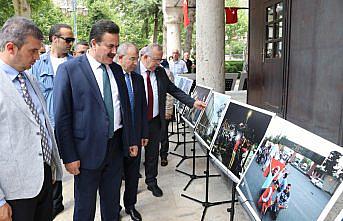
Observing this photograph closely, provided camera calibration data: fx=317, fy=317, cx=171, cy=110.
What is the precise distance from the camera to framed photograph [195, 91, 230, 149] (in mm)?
3539

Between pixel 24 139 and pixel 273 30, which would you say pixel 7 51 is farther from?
pixel 273 30

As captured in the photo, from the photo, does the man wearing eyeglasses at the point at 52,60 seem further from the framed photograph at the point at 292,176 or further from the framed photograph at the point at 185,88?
the framed photograph at the point at 185,88

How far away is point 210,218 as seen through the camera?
3492 millimetres

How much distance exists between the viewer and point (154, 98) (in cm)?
402

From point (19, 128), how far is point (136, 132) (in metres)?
1.53

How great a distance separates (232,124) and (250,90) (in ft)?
14.6

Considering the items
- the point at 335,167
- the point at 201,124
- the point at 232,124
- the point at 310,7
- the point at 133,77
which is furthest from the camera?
the point at 310,7

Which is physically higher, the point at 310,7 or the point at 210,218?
the point at 310,7

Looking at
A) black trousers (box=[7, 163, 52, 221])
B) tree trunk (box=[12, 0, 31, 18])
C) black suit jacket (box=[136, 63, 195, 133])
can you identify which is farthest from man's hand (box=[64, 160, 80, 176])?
tree trunk (box=[12, 0, 31, 18])

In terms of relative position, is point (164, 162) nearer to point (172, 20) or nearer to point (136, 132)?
point (136, 132)

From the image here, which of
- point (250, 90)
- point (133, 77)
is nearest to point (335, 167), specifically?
point (133, 77)

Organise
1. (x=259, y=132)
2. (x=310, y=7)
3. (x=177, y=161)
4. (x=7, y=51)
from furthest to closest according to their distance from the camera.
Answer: (x=177, y=161) → (x=310, y=7) → (x=259, y=132) → (x=7, y=51)

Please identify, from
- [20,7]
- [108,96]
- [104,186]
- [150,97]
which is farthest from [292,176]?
[20,7]

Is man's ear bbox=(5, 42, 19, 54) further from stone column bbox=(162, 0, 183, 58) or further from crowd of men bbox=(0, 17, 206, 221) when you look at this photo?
stone column bbox=(162, 0, 183, 58)
